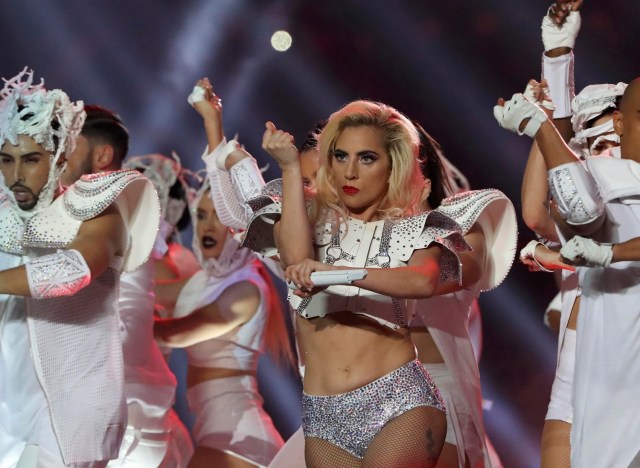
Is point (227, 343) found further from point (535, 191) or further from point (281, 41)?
point (281, 41)

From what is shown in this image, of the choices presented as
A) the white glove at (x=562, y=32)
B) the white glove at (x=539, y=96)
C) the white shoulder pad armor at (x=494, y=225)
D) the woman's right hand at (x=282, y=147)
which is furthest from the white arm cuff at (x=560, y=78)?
the woman's right hand at (x=282, y=147)

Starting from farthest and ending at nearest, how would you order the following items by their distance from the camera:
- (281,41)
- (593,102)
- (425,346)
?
(281,41)
(425,346)
(593,102)

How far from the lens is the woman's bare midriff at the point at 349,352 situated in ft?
10.9

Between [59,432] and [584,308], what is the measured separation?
1.82 m

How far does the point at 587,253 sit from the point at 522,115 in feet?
1.41

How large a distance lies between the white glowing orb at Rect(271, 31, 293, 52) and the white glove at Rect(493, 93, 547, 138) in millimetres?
4385

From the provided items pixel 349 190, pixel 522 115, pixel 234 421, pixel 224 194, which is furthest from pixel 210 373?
pixel 522 115

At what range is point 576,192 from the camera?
3074 millimetres

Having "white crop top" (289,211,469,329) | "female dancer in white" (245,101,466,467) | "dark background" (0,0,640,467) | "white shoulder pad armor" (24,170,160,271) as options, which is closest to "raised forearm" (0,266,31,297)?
"white shoulder pad armor" (24,170,160,271)

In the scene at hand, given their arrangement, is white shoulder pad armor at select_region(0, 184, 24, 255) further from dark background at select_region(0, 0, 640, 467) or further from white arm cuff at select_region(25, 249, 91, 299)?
dark background at select_region(0, 0, 640, 467)

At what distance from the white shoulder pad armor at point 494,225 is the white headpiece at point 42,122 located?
1430 millimetres

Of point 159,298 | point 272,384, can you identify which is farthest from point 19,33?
point 272,384

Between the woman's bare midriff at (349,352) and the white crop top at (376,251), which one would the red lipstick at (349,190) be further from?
the woman's bare midriff at (349,352)

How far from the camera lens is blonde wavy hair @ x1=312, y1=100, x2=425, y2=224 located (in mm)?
3525
